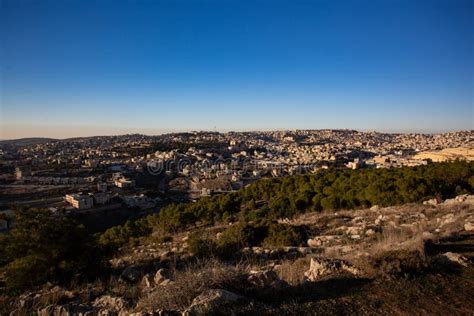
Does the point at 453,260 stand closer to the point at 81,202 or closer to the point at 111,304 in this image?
the point at 111,304

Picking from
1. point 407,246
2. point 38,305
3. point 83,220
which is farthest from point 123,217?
point 407,246

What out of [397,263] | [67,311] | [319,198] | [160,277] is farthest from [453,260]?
[319,198]

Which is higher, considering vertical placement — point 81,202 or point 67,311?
point 67,311

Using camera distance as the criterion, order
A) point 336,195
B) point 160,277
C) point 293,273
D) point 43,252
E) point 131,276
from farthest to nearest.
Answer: point 336,195 → point 43,252 → point 131,276 → point 160,277 → point 293,273

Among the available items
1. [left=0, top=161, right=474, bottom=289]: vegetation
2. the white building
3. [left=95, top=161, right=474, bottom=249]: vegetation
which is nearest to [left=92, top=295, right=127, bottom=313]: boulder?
[left=0, top=161, right=474, bottom=289]: vegetation

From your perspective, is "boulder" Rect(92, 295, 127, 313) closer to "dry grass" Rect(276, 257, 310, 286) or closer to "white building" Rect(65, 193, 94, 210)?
"dry grass" Rect(276, 257, 310, 286)

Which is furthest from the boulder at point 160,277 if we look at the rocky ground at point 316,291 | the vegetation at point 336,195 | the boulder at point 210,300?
the vegetation at point 336,195

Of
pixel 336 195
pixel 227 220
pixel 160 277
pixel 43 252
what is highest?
pixel 160 277

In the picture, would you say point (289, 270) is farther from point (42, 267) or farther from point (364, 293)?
point (42, 267)

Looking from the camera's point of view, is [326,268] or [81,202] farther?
[81,202]
